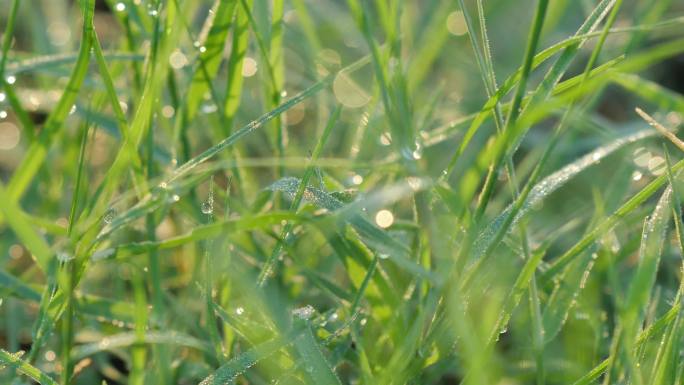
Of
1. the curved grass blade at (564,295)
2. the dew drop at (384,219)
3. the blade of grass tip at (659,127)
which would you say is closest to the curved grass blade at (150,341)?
the dew drop at (384,219)

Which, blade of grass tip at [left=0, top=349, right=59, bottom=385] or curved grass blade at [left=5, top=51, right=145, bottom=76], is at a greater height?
curved grass blade at [left=5, top=51, right=145, bottom=76]

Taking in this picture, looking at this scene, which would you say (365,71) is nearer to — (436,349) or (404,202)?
(404,202)

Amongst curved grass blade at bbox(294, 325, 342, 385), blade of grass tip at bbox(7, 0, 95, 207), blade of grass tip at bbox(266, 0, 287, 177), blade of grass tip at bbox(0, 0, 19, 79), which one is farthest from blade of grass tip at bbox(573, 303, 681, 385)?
blade of grass tip at bbox(0, 0, 19, 79)

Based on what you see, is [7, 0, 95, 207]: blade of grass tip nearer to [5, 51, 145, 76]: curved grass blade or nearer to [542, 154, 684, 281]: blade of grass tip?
[5, 51, 145, 76]: curved grass blade

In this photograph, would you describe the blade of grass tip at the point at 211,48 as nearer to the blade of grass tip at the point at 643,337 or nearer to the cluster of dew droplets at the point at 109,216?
the cluster of dew droplets at the point at 109,216

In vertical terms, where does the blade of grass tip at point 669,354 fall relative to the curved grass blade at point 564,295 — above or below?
below

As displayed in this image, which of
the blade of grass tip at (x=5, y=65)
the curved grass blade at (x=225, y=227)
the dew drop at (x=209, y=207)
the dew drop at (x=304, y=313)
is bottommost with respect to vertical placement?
the dew drop at (x=304, y=313)

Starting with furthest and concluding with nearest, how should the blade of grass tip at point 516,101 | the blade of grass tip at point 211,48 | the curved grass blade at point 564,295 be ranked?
1. the blade of grass tip at point 211,48
2. the curved grass blade at point 564,295
3. the blade of grass tip at point 516,101

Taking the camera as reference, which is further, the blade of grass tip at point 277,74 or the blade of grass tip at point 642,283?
the blade of grass tip at point 277,74

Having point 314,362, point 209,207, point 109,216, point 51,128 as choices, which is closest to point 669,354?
point 314,362

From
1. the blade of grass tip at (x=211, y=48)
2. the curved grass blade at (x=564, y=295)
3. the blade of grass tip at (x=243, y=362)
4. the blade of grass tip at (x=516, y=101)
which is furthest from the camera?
the blade of grass tip at (x=211, y=48)
